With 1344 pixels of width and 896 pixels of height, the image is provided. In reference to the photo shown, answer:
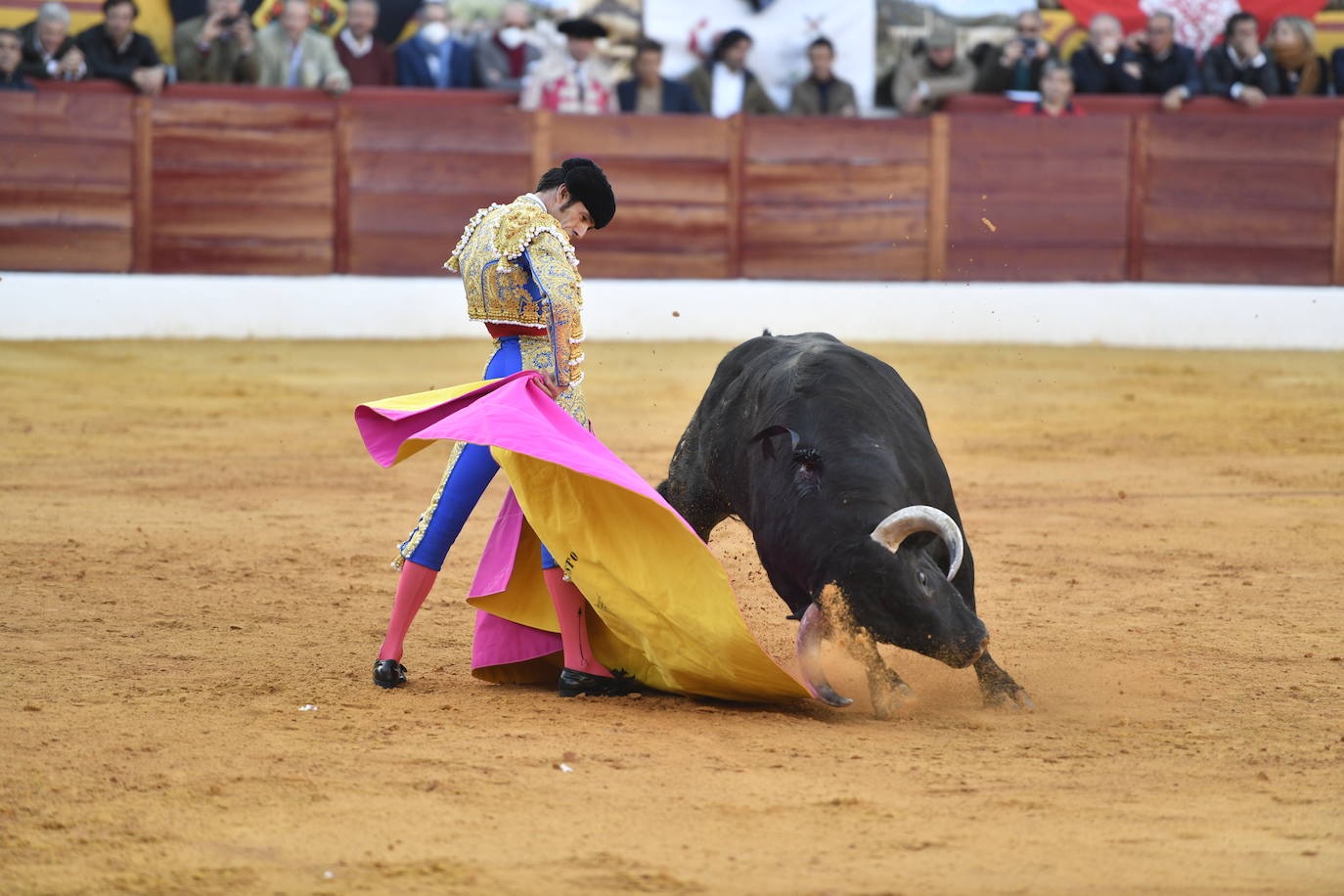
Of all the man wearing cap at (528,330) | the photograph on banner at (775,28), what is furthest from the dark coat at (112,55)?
the man wearing cap at (528,330)

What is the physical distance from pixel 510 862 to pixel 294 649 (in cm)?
149

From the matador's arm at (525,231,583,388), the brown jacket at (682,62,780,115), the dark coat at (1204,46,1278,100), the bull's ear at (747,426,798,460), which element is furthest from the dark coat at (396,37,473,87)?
the bull's ear at (747,426,798,460)

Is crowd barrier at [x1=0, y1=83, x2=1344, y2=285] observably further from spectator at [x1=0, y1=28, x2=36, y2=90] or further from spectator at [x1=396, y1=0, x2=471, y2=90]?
spectator at [x1=0, y1=28, x2=36, y2=90]

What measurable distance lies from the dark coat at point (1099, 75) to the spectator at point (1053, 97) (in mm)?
135

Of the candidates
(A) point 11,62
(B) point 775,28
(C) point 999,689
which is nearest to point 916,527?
(C) point 999,689

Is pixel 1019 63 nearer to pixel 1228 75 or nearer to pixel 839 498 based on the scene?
pixel 1228 75

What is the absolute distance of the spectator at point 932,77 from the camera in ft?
34.8

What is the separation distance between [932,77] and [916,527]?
27.8 feet

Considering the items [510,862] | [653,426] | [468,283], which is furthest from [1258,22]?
[510,862]

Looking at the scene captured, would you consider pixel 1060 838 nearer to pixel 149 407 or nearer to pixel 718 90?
pixel 149 407

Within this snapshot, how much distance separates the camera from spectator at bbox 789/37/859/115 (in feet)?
34.5

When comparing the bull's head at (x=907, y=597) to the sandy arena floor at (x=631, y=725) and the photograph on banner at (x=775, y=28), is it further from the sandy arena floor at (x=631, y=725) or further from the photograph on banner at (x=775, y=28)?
the photograph on banner at (x=775, y=28)

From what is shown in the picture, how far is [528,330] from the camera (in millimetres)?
3189

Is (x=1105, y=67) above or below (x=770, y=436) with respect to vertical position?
above
